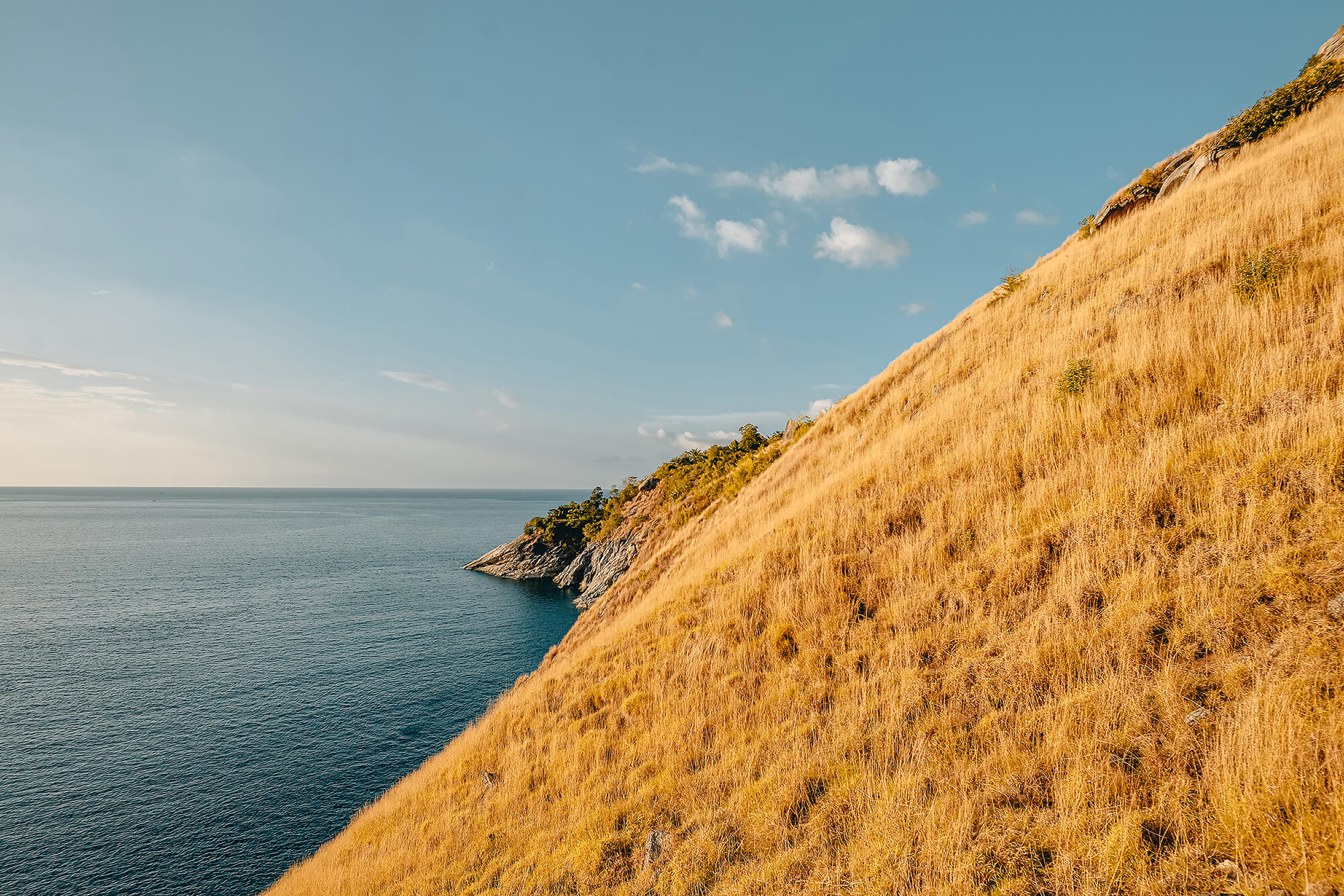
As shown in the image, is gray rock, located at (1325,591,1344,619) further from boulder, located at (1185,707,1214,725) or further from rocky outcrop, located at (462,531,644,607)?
rocky outcrop, located at (462,531,644,607)

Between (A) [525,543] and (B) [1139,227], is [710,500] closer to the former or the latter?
(B) [1139,227]

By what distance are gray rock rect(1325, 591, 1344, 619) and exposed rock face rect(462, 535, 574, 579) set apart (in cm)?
7093

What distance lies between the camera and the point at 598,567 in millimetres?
58719

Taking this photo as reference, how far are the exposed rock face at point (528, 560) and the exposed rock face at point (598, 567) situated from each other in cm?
276

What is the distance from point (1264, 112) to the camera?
17.2 meters

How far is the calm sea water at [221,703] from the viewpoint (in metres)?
19.8

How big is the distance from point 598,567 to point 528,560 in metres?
18.5

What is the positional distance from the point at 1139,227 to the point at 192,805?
1614 inches

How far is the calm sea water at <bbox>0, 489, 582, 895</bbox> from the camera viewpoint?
19844 mm

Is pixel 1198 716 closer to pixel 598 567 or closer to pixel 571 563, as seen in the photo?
pixel 598 567

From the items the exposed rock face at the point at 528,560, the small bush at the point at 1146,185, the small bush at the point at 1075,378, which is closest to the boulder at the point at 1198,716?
the small bush at the point at 1075,378

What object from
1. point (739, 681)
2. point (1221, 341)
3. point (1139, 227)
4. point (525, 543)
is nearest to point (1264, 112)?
point (1139, 227)

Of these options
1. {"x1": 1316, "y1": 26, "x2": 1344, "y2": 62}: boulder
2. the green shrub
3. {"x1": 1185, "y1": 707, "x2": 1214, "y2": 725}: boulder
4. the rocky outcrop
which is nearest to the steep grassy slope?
{"x1": 1185, "y1": 707, "x2": 1214, "y2": 725}: boulder

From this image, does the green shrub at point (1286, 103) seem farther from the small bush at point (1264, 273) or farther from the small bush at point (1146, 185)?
the small bush at point (1264, 273)
